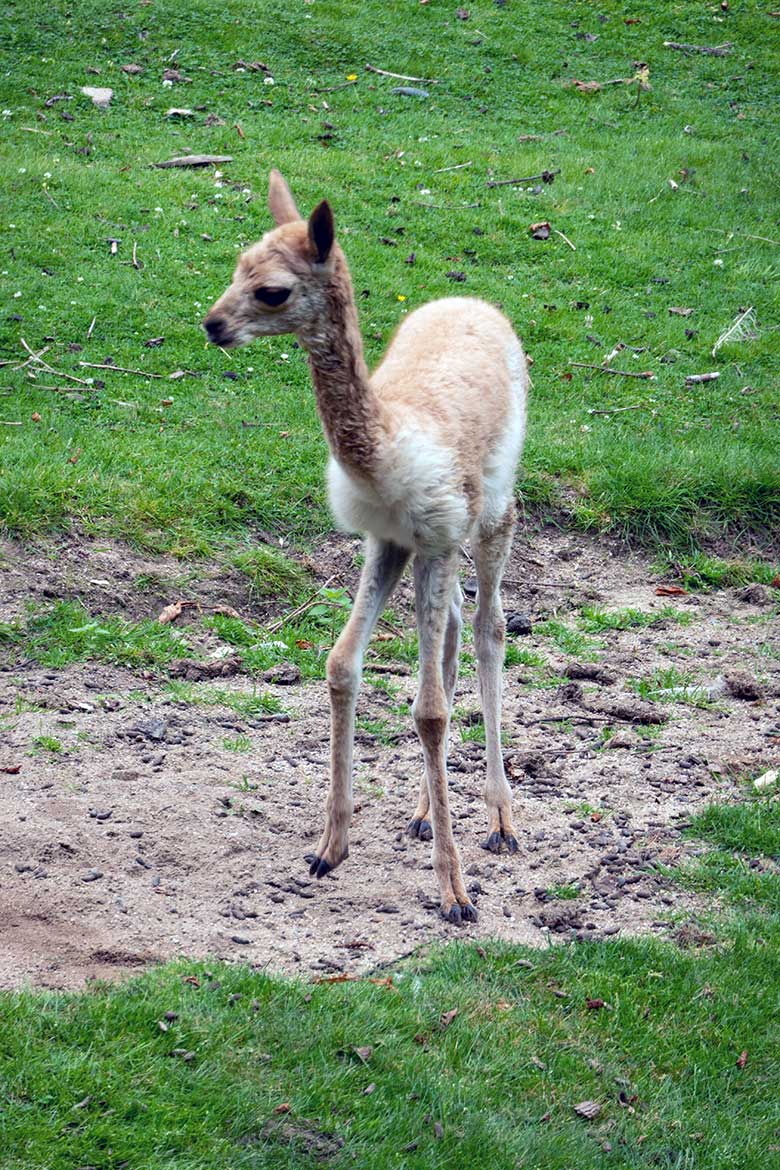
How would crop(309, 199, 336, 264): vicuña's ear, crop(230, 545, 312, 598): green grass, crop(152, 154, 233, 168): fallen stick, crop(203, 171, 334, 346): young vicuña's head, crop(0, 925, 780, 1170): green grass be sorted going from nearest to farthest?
crop(0, 925, 780, 1170): green grass, crop(309, 199, 336, 264): vicuña's ear, crop(203, 171, 334, 346): young vicuña's head, crop(230, 545, 312, 598): green grass, crop(152, 154, 233, 168): fallen stick

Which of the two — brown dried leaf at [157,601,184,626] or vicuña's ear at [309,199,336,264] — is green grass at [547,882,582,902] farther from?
brown dried leaf at [157,601,184,626]

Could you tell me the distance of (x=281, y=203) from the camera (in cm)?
559

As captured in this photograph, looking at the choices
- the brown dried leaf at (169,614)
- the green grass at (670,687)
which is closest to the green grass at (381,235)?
the brown dried leaf at (169,614)

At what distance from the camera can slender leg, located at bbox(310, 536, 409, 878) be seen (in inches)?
218

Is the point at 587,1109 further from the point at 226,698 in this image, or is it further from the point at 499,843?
the point at 226,698

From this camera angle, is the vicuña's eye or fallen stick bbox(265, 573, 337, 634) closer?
the vicuña's eye

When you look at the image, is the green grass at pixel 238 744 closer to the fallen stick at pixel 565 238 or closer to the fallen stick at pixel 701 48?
the fallen stick at pixel 565 238

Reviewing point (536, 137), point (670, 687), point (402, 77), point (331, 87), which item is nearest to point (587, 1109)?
point (670, 687)

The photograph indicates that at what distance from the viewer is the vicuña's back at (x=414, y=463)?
505 cm

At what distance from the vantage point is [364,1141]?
13.5 feet

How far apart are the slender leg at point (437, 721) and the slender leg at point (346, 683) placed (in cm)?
19

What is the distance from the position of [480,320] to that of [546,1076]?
368cm

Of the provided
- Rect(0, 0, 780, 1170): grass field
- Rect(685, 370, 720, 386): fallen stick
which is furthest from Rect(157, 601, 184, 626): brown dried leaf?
Rect(685, 370, 720, 386): fallen stick

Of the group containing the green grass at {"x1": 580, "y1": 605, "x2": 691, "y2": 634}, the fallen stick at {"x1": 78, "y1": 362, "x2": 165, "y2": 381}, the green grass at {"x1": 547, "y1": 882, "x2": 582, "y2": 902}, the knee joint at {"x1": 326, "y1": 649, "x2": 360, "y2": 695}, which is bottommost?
the green grass at {"x1": 580, "y1": 605, "x2": 691, "y2": 634}
